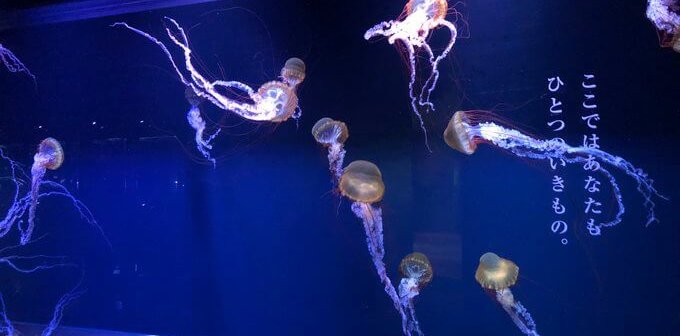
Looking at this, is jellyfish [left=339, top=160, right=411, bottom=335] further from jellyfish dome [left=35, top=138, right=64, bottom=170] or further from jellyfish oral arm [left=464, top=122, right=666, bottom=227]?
jellyfish dome [left=35, top=138, right=64, bottom=170]

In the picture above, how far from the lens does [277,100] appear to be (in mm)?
2383

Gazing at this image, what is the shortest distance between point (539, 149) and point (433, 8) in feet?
2.78

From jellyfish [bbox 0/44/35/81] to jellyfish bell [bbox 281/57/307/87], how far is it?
1780 millimetres

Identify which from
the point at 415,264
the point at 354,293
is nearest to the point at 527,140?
the point at 415,264

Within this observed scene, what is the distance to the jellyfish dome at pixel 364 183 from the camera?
2.23m

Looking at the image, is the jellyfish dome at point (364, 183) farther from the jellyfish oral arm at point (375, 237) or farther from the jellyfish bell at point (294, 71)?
the jellyfish bell at point (294, 71)

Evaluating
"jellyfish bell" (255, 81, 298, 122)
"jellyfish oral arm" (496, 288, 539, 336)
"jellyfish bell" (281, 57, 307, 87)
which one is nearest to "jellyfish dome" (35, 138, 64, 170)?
"jellyfish bell" (255, 81, 298, 122)

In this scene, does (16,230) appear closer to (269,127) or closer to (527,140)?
(269,127)

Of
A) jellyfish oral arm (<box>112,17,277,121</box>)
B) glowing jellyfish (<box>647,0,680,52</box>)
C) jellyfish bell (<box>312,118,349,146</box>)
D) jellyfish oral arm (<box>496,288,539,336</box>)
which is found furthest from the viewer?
jellyfish oral arm (<box>112,17,277,121</box>)

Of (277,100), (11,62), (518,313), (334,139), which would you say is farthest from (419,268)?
(11,62)

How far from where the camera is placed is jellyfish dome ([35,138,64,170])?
276 centimetres

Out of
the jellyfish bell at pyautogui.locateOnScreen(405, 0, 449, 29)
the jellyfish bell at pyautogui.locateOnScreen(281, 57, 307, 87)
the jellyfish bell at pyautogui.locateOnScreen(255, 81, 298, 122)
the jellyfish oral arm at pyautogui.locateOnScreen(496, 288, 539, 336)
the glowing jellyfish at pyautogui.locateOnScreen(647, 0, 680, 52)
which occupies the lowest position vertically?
the jellyfish oral arm at pyautogui.locateOnScreen(496, 288, 539, 336)

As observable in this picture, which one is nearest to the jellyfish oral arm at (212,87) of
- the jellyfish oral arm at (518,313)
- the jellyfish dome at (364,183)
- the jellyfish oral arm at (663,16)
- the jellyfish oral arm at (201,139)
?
the jellyfish oral arm at (201,139)

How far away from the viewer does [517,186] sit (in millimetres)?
2066
